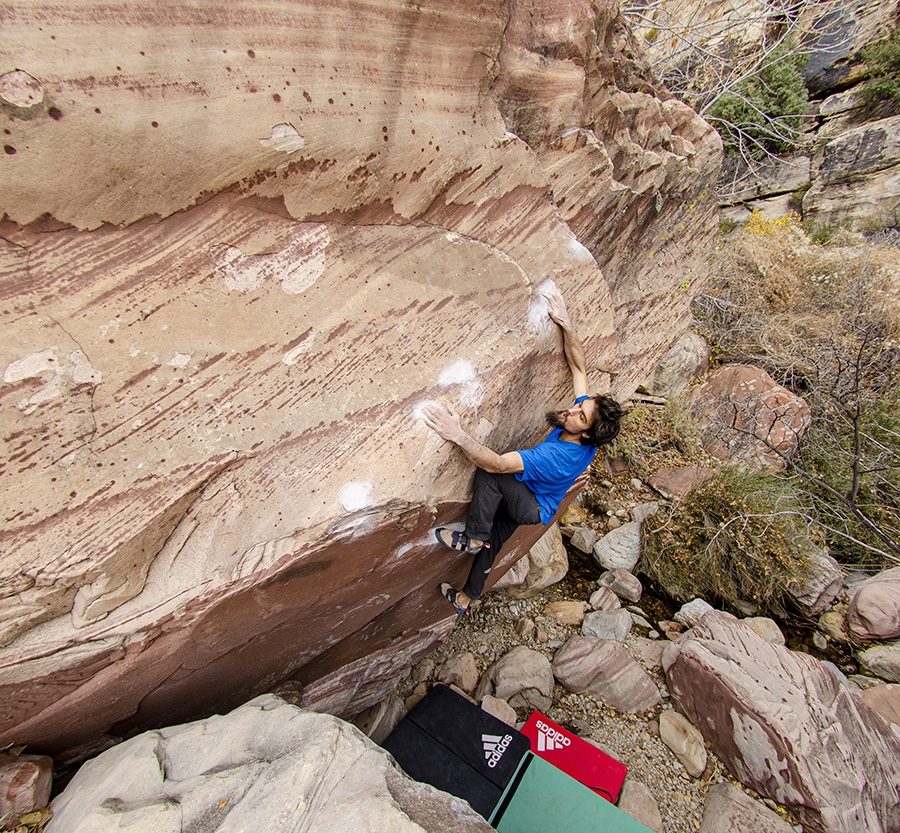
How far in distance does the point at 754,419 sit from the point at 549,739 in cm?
342

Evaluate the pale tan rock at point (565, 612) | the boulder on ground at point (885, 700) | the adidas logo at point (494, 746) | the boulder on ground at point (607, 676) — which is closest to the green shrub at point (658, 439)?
the pale tan rock at point (565, 612)

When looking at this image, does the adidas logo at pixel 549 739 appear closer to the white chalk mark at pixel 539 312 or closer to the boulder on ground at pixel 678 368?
the white chalk mark at pixel 539 312

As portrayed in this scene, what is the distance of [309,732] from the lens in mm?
1721

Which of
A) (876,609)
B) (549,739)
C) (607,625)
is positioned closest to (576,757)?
(549,739)

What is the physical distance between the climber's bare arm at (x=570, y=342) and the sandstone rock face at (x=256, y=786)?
1.87 metres

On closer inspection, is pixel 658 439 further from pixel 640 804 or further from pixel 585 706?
pixel 640 804

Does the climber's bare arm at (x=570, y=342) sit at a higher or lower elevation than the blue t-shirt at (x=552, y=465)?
higher

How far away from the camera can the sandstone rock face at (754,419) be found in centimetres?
462

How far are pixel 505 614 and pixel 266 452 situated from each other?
2.49m

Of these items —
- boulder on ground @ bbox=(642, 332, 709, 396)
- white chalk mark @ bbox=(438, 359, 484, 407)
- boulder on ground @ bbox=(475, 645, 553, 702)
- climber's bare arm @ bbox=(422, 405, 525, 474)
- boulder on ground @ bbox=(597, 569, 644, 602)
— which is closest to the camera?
climber's bare arm @ bbox=(422, 405, 525, 474)

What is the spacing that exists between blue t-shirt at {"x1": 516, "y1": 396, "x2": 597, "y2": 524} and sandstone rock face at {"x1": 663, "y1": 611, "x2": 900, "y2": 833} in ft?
5.60

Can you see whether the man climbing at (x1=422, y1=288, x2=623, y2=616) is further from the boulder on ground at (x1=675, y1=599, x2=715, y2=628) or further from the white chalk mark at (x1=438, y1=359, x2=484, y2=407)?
the boulder on ground at (x1=675, y1=599, x2=715, y2=628)

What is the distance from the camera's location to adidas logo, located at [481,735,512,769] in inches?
104

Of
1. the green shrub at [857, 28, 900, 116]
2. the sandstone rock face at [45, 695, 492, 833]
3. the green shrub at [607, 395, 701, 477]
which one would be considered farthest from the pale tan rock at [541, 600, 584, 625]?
the green shrub at [857, 28, 900, 116]
